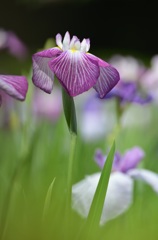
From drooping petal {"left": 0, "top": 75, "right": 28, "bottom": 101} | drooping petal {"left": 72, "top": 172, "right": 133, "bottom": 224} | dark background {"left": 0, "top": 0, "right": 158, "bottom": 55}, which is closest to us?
drooping petal {"left": 0, "top": 75, "right": 28, "bottom": 101}

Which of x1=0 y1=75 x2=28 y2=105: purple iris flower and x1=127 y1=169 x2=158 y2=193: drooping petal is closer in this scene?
x1=0 y1=75 x2=28 y2=105: purple iris flower

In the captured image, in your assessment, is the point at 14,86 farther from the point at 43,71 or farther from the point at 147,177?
the point at 147,177

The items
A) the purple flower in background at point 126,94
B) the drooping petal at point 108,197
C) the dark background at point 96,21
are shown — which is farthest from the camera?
the dark background at point 96,21

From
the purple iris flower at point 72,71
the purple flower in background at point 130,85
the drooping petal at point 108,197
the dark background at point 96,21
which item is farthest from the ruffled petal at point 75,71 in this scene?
the dark background at point 96,21

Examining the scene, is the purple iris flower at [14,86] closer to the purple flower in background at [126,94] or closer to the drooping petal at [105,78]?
the drooping petal at [105,78]

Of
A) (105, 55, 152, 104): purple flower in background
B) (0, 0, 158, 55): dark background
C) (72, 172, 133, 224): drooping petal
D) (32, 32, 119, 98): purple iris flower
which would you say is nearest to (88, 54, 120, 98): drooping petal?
(32, 32, 119, 98): purple iris flower

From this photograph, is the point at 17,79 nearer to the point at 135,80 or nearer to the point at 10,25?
the point at 135,80

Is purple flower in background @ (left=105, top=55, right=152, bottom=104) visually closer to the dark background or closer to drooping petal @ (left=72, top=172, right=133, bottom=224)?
drooping petal @ (left=72, top=172, right=133, bottom=224)
